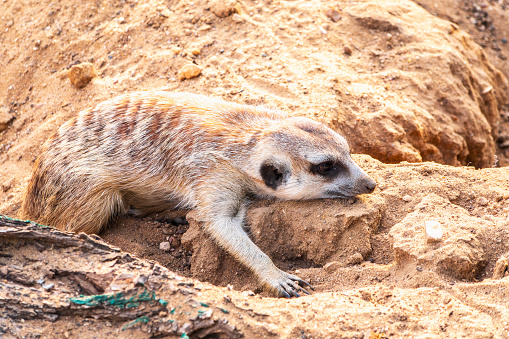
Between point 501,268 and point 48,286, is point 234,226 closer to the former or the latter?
point 48,286

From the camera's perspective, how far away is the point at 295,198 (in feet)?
12.8

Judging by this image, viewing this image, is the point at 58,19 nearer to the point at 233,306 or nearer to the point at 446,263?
the point at 233,306

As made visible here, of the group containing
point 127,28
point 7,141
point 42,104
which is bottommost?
point 7,141

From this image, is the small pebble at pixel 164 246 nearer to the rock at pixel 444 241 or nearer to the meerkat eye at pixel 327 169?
the meerkat eye at pixel 327 169

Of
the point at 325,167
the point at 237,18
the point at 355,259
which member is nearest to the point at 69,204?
the point at 325,167

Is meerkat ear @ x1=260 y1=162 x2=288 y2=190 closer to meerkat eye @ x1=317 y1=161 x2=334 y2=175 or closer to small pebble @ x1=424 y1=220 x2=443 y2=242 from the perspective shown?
meerkat eye @ x1=317 y1=161 x2=334 y2=175

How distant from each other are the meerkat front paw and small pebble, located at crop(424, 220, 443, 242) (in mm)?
818

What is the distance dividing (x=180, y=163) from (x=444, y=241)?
2119mm

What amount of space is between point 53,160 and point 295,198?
2.05 metres

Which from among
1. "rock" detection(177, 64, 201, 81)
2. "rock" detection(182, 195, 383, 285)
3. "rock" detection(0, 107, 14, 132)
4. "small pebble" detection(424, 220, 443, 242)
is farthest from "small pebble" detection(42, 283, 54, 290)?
"rock" detection(0, 107, 14, 132)

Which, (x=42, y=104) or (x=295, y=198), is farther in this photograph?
(x=42, y=104)

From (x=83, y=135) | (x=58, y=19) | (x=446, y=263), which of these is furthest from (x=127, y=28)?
(x=446, y=263)

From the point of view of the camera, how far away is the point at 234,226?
148 inches

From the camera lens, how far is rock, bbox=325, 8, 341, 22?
19.8 feet
